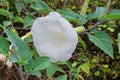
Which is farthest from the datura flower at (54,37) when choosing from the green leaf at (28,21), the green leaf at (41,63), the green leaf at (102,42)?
the green leaf at (28,21)

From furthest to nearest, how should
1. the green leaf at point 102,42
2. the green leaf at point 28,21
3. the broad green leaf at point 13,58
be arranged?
the green leaf at point 28,21
the green leaf at point 102,42
the broad green leaf at point 13,58

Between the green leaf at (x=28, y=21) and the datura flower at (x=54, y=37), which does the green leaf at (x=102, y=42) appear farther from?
the green leaf at (x=28, y=21)

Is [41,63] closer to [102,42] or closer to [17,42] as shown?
[17,42]

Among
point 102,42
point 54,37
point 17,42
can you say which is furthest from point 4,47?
point 102,42

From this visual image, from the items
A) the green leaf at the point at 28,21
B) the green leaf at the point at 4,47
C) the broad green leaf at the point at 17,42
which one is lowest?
the green leaf at the point at 28,21

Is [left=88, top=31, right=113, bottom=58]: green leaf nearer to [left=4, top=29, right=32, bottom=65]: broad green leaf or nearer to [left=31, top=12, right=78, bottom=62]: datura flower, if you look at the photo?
[left=31, top=12, right=78, bottom=62]: datura flower

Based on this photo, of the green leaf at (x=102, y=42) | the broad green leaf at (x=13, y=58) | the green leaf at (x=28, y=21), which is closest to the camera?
the broad green leaf at (x=13, y=58)

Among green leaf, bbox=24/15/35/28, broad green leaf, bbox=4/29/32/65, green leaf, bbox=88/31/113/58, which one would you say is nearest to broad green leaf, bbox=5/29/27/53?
broad green leaf, bbox=4/29/32/65
